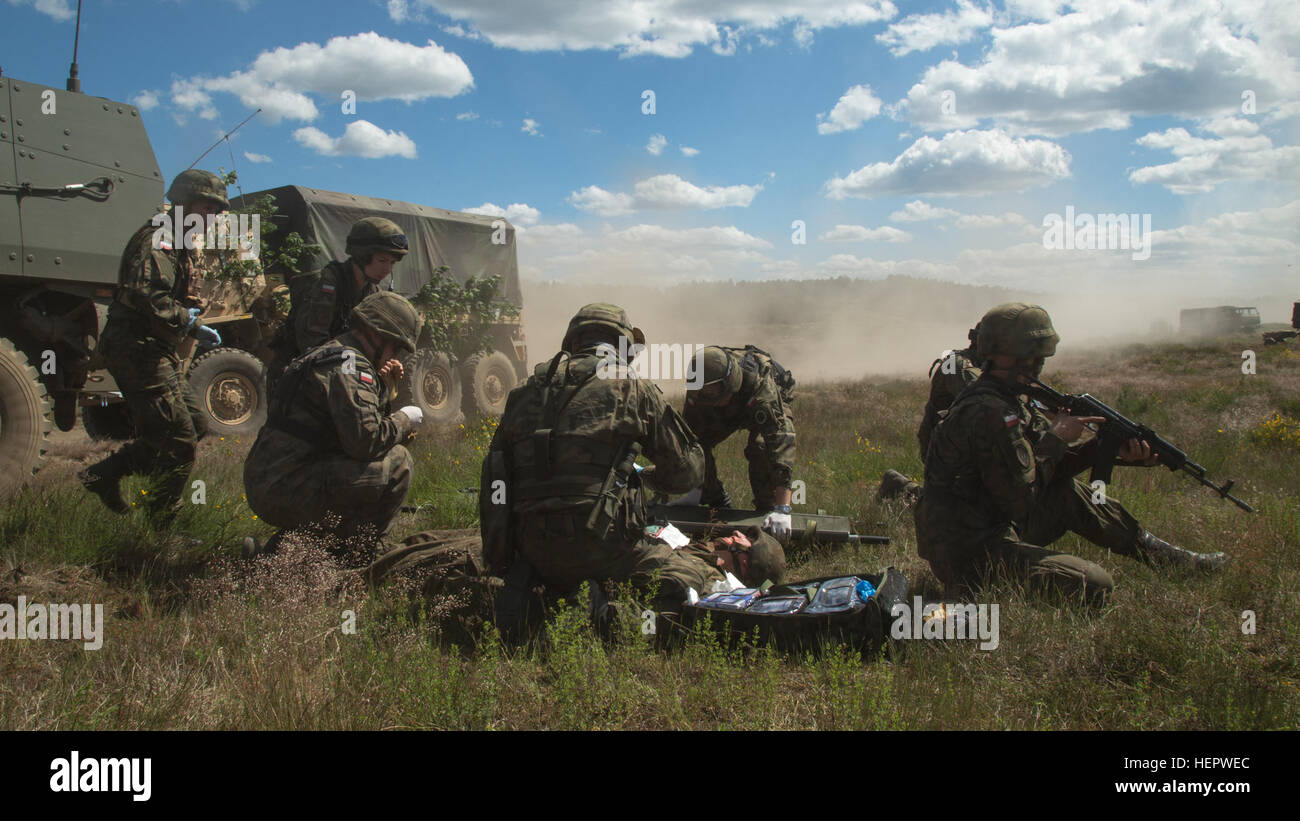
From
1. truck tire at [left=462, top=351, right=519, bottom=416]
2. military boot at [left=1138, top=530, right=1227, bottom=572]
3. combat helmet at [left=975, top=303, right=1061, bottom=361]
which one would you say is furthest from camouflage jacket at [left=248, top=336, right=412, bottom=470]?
truck tire at [left=462, top=351, right=519, bottom=416]

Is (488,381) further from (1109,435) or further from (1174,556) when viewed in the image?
(1174,556)

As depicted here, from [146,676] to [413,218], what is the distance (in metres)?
9.38

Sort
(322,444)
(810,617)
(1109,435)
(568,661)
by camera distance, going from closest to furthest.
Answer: (568,661) → (810,617) → (1109,435) → (322,444)

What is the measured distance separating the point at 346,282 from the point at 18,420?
7.93 feet

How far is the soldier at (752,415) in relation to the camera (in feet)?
16.5

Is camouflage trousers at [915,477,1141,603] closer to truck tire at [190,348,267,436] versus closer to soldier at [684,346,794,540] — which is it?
soldier at [684,346,794,540]

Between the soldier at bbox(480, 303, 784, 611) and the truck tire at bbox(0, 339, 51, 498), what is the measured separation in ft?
12.9

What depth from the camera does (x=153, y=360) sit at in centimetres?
479

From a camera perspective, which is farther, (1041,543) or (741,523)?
(741,523)

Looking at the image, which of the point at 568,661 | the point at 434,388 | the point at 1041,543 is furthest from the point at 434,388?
the point at 568,661

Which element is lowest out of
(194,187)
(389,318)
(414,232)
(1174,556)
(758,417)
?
(1174,556)

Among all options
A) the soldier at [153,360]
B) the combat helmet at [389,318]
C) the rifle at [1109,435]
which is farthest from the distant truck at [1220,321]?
the soldier at [153,360]

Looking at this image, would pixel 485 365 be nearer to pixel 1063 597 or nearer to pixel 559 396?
pixel 559 396
